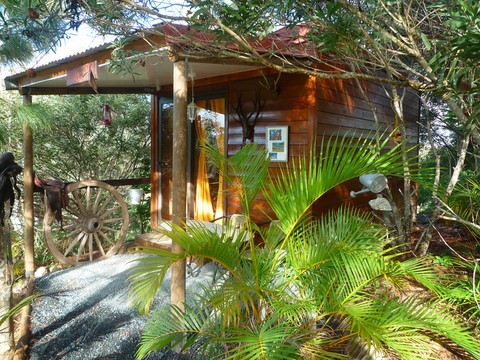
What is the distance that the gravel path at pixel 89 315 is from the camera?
2760mm

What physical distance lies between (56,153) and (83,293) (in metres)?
3.41

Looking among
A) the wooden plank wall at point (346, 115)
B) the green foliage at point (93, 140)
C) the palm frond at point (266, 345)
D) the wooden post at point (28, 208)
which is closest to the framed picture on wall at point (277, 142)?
the wooden plank wall at point (346, 115)

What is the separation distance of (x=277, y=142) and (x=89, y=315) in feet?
8.20

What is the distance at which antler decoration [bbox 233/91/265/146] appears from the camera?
13.2ft

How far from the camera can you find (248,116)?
4.11m

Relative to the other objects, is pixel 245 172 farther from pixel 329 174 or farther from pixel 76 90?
pixel 76 90

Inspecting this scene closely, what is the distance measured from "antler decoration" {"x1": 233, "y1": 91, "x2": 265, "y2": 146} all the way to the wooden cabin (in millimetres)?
11

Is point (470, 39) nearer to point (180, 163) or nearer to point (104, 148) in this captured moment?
point (180, 163)

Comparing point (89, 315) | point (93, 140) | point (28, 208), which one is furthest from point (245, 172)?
point (93, 140)

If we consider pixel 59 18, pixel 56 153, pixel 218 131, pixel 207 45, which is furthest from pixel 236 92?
pixel 56 153

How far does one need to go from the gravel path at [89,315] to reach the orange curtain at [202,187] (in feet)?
3.31

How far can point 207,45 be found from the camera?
246cm

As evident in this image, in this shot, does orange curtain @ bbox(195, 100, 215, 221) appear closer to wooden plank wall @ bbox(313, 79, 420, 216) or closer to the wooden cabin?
the wooden cabin

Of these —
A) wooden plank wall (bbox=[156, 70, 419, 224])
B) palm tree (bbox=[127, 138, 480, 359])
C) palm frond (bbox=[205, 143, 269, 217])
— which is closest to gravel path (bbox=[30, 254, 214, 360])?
palm tree (bbox=[127, 138, 480, 359])
